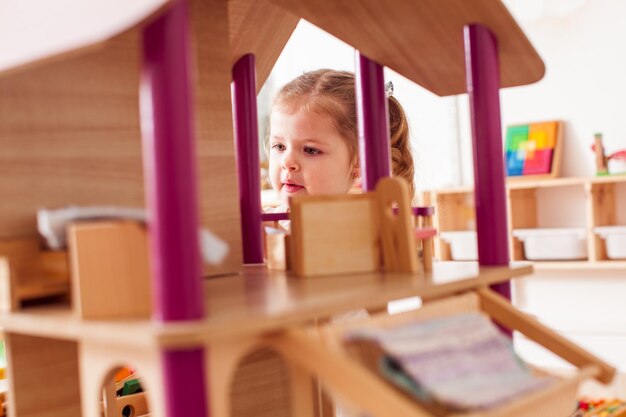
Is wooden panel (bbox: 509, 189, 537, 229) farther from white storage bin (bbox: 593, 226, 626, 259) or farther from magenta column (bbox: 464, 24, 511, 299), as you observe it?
magenta column (bbox: 464, 24, 511, 299)

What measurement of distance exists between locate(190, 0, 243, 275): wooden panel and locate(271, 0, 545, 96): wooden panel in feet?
0.47

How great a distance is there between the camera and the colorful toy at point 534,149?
3402 mm

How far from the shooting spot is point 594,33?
3.42 m

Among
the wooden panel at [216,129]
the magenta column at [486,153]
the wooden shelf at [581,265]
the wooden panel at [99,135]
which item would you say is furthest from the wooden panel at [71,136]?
the wooden shelf at [581,265]

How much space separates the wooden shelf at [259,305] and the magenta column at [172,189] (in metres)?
0.02

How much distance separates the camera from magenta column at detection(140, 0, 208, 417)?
1.84 ft

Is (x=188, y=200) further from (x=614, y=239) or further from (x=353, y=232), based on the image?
(x=614, y=239)

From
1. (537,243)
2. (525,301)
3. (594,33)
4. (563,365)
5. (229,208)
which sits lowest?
(563,365)

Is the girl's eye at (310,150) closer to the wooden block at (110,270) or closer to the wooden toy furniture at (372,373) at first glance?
the wooden toy furniture at (372,373)

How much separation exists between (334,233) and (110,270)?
1.02 feet

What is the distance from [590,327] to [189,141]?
3.15 metres

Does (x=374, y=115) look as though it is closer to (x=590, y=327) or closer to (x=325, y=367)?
(x=325, y=367)

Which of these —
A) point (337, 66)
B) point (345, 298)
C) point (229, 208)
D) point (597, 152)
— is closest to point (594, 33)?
point (597, 152)

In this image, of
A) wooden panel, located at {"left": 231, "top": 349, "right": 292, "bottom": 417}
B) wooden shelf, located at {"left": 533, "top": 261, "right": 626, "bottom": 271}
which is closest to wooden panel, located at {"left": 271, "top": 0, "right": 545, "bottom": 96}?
wooden panel, located at {"left": 231, "top": 349, "right": 292, "bottom": 417}
